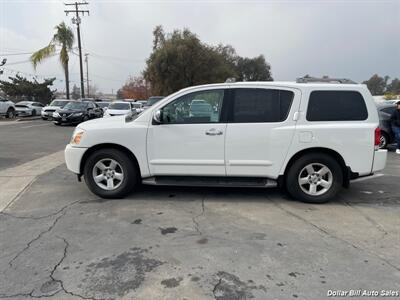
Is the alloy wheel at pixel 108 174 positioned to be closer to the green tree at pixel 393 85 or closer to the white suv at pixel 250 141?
the white suv at pixel 250 141

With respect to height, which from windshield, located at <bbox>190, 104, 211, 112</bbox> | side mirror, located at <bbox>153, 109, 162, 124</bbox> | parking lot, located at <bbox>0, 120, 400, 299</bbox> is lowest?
parking lot, located at <bbox>0, 120, 400, 299</bbox>

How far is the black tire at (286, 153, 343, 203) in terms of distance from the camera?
17.4ft

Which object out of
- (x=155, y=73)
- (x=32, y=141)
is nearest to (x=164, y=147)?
(x=32, y=141)

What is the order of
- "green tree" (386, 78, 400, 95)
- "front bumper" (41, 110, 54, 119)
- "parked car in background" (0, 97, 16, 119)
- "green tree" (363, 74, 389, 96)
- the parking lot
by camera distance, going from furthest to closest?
"green tree" (363, 74, 389, 96)
"green tree" (386, 78, 400, 95)
"parked car in background" (0, 97, 16, 119)
"front bumper" (41, 110, 54, 119)
the parking lot

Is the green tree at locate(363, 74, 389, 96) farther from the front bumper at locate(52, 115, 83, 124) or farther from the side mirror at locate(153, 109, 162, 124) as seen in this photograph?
the side mirror at locate(153, 109, 162, 124)

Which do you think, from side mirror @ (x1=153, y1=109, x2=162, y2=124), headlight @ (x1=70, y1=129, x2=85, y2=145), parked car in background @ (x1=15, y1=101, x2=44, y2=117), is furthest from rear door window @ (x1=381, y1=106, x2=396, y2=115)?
parked car in background @ (x1=15, y1=101, x2=44, y2=117)

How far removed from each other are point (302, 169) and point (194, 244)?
2255mm

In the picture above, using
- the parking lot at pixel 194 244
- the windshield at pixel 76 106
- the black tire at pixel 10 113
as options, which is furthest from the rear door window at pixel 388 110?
the black tire at pixel 10 113

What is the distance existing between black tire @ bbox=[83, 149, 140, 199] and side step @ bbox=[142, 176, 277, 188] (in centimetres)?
22

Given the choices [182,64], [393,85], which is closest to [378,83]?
[393,85]

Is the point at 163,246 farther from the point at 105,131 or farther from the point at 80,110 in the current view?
the point at 80,110

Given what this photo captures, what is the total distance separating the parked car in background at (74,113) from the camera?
21.1 metres

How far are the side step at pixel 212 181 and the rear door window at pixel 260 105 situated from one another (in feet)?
2.99

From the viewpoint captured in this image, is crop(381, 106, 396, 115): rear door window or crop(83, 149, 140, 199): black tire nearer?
crop(83, 149, 140, 199): black tire
